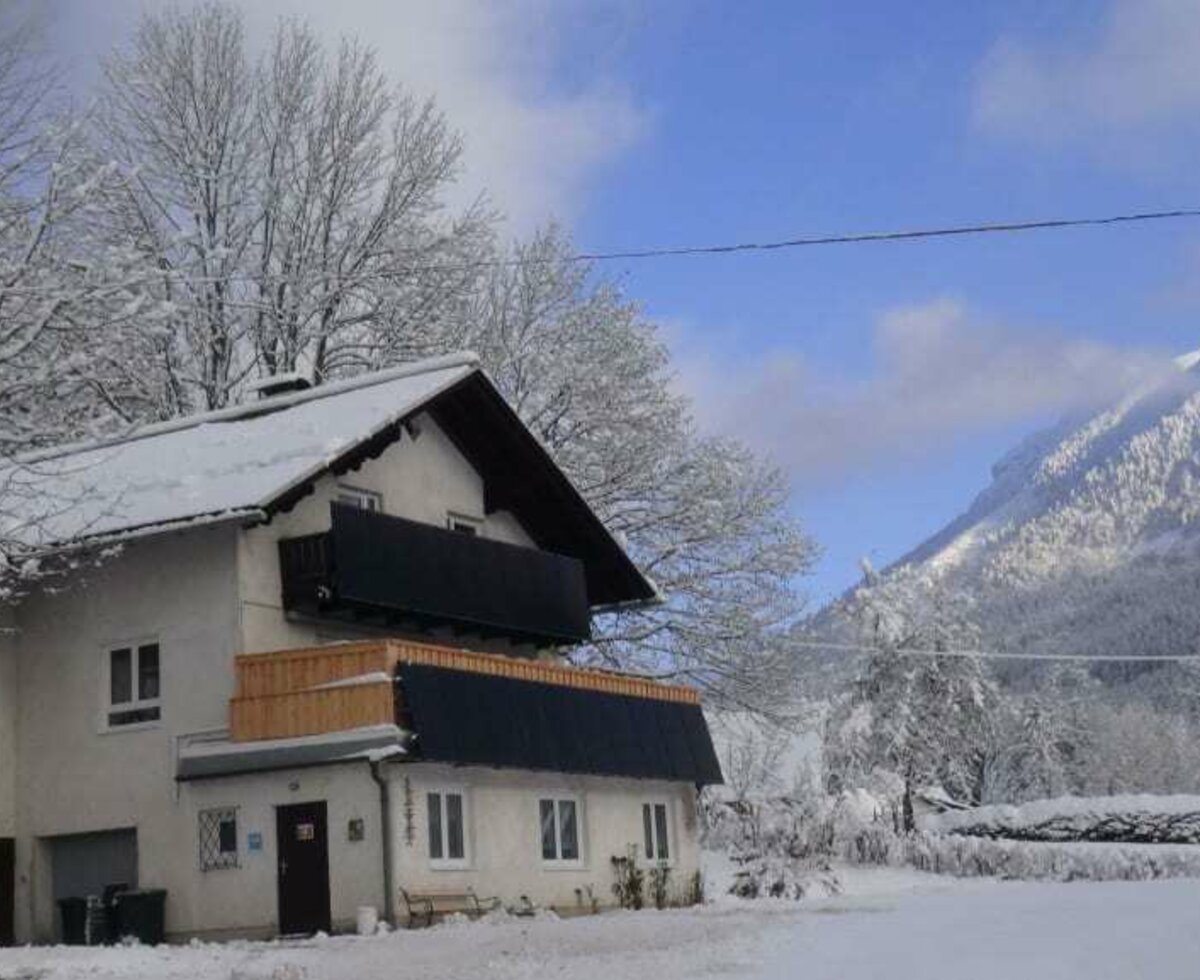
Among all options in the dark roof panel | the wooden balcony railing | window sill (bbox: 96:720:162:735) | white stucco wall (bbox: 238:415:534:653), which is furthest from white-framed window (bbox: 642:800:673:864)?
window sill (bbox: 96:720:162:735)

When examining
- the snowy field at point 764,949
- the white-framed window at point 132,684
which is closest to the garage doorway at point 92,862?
the white-framed window at point 132,684

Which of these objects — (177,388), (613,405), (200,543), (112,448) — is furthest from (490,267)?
(200,543)

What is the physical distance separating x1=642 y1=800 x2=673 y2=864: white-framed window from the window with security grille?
925cm

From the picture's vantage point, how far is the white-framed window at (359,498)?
32.7 m

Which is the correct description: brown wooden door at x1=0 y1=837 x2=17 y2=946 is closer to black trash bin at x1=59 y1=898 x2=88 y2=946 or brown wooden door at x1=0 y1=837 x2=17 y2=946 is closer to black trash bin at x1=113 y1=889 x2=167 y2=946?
black trash bin at x1=59 y1=898 x2=88 y2=946

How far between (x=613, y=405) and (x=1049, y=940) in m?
27.0

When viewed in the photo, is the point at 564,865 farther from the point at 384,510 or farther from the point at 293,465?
the point at 293,465

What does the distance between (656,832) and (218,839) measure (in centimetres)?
1011

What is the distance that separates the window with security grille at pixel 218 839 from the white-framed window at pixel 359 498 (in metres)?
5.67

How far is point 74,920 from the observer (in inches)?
1185

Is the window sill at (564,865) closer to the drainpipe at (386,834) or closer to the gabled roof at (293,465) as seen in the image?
the drainpipe at (386,834)

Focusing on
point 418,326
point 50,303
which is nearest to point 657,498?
point 418,326

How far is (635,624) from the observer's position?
44.3m

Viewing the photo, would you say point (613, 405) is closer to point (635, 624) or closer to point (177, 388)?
point (635, 624)
